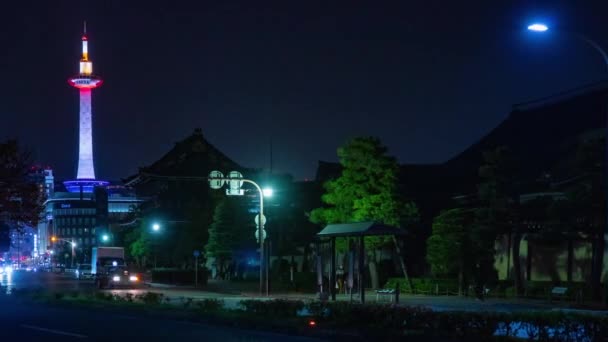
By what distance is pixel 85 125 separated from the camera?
169 metres

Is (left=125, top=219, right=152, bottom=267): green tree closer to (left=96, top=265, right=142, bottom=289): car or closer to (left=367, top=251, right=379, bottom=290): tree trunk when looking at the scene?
(left=96, top=265, right=142, bottom=289): car

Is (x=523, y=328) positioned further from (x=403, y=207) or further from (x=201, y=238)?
(x=201, y=238)

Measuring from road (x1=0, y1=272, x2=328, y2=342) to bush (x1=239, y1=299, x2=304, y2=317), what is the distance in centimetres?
183

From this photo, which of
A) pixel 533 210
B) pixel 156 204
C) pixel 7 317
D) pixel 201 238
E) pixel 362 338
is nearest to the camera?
pixel 362 338

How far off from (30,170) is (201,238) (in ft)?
109

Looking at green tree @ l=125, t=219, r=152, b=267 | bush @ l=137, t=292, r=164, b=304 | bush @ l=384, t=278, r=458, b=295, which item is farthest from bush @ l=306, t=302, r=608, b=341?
green tree @ l=125, t=219, r=152, b=267

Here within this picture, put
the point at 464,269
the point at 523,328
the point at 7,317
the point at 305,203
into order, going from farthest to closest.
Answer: the point at 305,203
the point at 464,269
the point at 7,317
the point at 523,328

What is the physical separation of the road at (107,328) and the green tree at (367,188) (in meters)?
18.7

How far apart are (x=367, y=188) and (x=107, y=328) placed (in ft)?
79.5

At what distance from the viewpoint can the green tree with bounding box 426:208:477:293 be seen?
132 feet

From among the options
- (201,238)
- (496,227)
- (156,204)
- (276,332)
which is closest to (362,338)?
(276,332)

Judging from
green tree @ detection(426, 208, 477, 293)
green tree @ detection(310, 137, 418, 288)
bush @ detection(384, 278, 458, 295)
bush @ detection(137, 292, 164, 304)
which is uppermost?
green tree @ detection(310, 137, 418, 288)

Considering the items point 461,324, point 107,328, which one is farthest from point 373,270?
point 461,324

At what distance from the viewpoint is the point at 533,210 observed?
37875 mm
